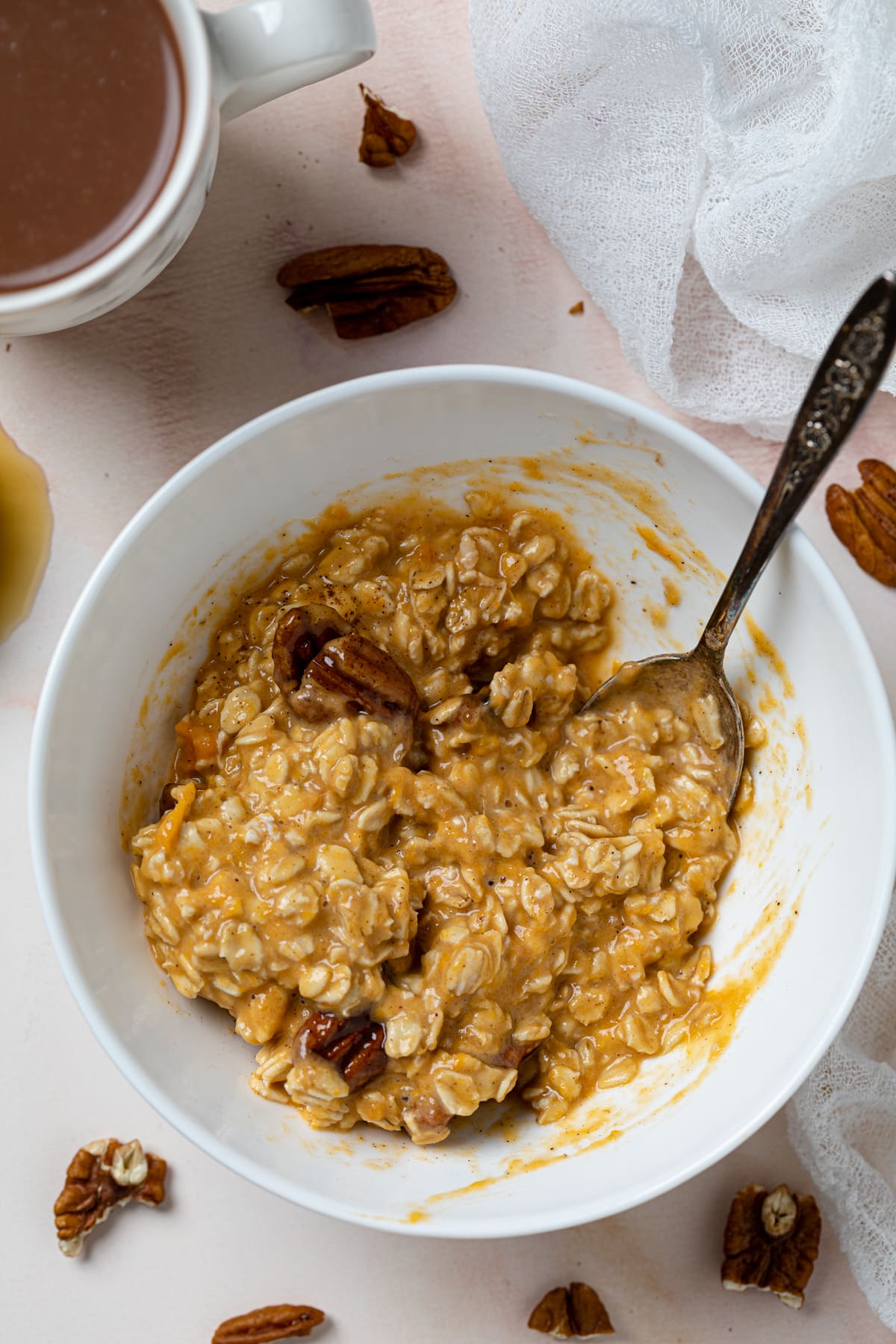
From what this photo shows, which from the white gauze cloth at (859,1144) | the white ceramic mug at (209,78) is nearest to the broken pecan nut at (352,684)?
the white ceramic mug at (209,78)

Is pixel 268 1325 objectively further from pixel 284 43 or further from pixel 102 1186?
pixel 284 43

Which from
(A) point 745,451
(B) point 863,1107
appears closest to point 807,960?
(B) point 863,1107

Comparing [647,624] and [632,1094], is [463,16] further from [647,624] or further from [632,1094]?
[632,1094]

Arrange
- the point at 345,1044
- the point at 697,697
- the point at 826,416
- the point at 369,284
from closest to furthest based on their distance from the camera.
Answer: the point at 826,416 < the point at 345,1044 < the point at 697,697 < the point at 369,284

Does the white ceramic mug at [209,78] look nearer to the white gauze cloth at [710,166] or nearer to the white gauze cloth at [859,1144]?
the white gauze cloth at [710,166]

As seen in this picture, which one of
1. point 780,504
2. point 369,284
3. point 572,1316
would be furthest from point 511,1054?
point 369,284
